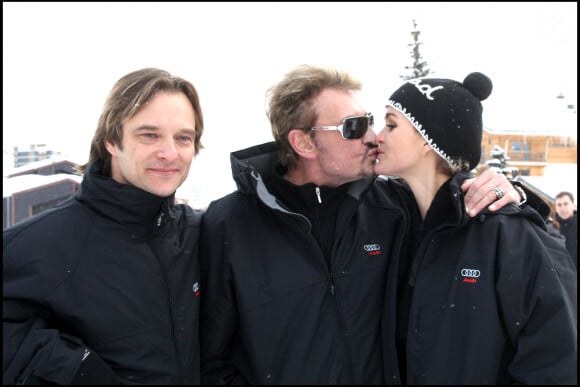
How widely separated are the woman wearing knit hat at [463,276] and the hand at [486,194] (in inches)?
1.7

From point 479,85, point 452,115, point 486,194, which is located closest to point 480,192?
point 486,194

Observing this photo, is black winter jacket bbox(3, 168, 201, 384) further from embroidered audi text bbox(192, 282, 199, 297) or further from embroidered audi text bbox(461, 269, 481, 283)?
embroidered audi text bbox(461, 269, 481, 283)

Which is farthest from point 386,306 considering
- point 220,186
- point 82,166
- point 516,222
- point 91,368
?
point 220,186

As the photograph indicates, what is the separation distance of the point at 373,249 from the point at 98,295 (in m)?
1.56

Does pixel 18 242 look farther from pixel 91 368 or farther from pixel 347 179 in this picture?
pixel 347 179

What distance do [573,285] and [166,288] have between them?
6.60 feet

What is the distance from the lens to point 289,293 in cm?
278

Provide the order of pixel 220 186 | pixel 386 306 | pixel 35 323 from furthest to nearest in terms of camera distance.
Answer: pixel 220 186 → pixel 386 306 → pixel 35 323

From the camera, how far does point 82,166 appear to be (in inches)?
116

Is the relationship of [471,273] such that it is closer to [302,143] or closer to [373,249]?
[373,249]

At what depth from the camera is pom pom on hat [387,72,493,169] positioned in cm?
274

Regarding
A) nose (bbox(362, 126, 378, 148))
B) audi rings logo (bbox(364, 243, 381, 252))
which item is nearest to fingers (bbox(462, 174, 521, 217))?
audi rings logo (bbox(364, 243, 381, 252))

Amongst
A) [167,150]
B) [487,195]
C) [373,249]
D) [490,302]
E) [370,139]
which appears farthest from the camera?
[370,139]

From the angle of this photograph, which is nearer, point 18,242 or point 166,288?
point 18,242
